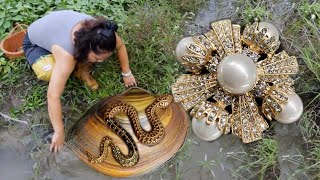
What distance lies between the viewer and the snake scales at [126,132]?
2.89 meters

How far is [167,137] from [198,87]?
42cm

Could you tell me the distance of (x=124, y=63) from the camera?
295 cm

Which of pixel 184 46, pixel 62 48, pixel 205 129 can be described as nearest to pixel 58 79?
pixel 62 48

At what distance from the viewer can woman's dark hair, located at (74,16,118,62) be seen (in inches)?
97.6

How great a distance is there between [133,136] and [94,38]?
2.48ft

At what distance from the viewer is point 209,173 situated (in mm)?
2809

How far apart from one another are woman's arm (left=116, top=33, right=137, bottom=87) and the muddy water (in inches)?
20.1

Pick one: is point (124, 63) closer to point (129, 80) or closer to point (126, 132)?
point (129, 80)

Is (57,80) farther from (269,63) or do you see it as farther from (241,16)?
(241,16)

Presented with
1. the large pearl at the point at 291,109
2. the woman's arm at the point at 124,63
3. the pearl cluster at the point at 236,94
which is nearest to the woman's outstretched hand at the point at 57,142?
the woman's arm at the point at 124,63

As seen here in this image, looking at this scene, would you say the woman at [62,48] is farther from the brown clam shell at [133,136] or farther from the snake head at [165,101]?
the snake head at [165,101]

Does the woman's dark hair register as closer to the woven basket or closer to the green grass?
the woven basket

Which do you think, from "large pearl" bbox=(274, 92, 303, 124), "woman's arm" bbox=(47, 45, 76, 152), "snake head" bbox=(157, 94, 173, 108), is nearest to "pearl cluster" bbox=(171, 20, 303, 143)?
"large pearl" bbox=(274, 92, 303, 124)

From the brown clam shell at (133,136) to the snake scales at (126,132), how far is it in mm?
22
